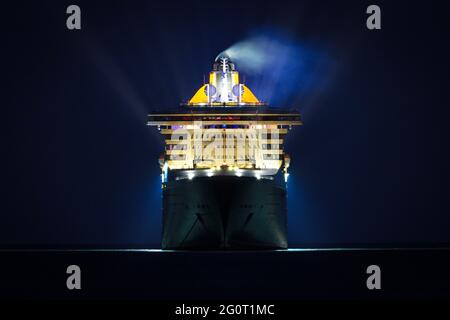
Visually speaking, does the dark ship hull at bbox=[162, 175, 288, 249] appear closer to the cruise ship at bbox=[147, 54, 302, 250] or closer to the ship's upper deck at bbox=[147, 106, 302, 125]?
the cruise ship at bbox=[147, 54, 302, 250]

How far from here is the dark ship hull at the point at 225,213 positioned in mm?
72688

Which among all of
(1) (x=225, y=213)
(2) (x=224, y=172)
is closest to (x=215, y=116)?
(2) (x=224, y=172)

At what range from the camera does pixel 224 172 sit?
7438cm

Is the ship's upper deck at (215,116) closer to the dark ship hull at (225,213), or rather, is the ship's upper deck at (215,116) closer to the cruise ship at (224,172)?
the cruise ship at (224,172)

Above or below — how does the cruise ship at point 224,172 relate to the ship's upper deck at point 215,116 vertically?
below

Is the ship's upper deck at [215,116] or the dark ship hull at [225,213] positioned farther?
the ship's upper deck at [215,116]

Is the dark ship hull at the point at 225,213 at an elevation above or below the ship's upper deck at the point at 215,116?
below

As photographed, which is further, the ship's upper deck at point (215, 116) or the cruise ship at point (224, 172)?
the ship's upper deck at point (215, 116)

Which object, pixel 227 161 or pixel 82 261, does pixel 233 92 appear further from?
pixel 82 261

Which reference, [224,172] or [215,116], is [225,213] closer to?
[224,172]

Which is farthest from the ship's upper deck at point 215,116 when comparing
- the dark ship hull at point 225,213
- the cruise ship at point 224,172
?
the dark ship hull at point 225,213
